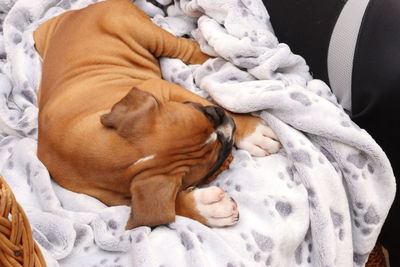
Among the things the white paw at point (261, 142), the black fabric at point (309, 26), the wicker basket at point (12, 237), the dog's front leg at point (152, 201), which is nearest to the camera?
the wicker basket at point (12, 237)

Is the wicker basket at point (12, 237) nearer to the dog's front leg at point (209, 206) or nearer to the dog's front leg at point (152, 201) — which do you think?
the dog's front leg at point (152, 201)

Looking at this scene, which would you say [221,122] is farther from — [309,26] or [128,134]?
[309,26]

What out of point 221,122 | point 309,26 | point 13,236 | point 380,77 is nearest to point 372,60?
point 380,77

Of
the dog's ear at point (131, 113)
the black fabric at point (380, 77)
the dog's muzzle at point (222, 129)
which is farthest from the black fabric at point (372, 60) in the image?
the dog's ear at point (131, 113)

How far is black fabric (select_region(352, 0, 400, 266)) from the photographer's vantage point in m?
1.58

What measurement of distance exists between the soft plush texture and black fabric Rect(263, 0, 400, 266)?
3.4 inches

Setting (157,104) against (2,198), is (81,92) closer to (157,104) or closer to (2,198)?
(157,104)

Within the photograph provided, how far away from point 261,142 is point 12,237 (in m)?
0.86

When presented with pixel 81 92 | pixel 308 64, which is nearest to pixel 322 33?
pixel 308 64

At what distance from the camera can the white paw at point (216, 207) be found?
151 centimetres

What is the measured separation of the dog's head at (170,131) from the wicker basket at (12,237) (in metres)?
0.38

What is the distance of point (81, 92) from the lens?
1795mm

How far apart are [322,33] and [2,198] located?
1.21 metres

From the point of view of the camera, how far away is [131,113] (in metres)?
1.46
